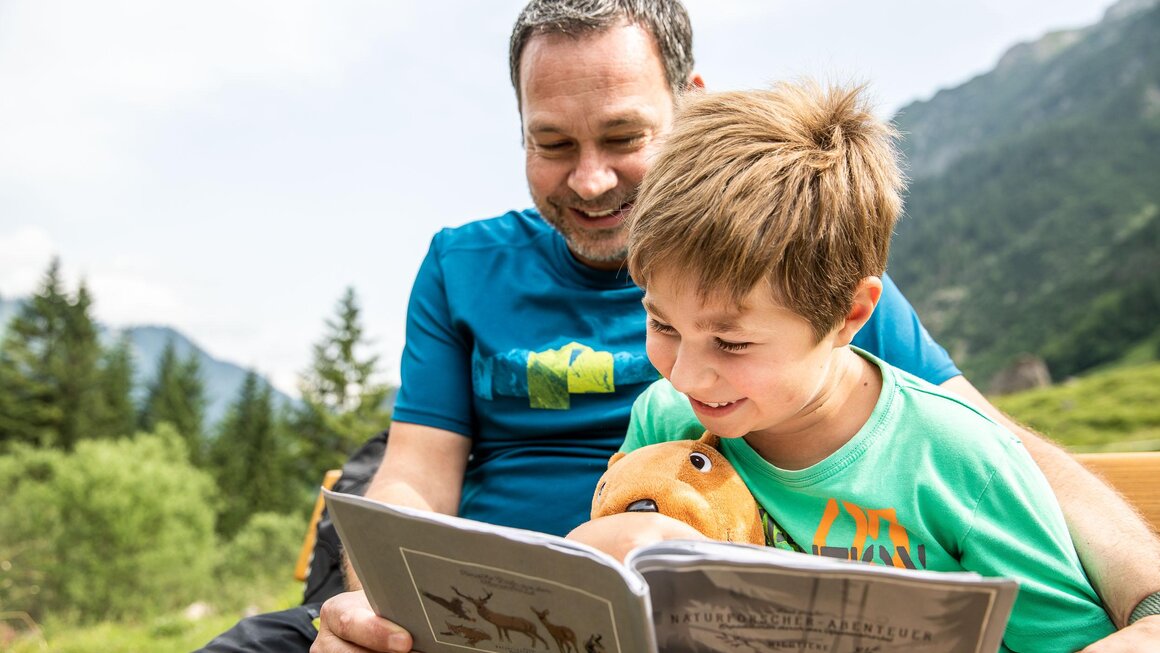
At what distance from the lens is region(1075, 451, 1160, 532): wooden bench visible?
217cm

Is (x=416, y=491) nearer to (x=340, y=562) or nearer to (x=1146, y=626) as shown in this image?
(x=340, y=562)

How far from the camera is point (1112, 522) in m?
1.66

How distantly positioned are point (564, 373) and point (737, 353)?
3.05 ft

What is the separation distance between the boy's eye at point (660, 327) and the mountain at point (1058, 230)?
236 feet

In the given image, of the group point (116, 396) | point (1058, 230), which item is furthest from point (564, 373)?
point (1058, 230)

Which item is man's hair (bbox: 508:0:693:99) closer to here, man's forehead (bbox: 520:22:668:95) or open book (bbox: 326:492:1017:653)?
man's forehead (bbox: 520:22:668:95)

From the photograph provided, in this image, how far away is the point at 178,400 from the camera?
46.0 meters

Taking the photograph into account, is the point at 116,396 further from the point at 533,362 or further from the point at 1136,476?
the point at 1136,476

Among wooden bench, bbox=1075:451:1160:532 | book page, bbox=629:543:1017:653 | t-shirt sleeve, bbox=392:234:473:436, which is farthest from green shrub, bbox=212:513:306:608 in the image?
book page, bbox=629:543:1017:653

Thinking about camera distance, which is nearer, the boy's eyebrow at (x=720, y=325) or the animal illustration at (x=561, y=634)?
the animal illustration at (x=561, y=634)

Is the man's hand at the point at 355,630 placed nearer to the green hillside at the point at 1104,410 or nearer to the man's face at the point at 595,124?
the man's face at the point at 595,124

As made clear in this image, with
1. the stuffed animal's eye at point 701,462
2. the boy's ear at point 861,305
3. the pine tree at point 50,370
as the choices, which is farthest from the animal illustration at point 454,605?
the pine tree at point 50,370

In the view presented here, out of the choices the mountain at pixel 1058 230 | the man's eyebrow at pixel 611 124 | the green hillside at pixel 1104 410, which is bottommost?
the green hillside at pixel 1104 410

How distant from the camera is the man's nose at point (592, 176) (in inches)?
95.7
